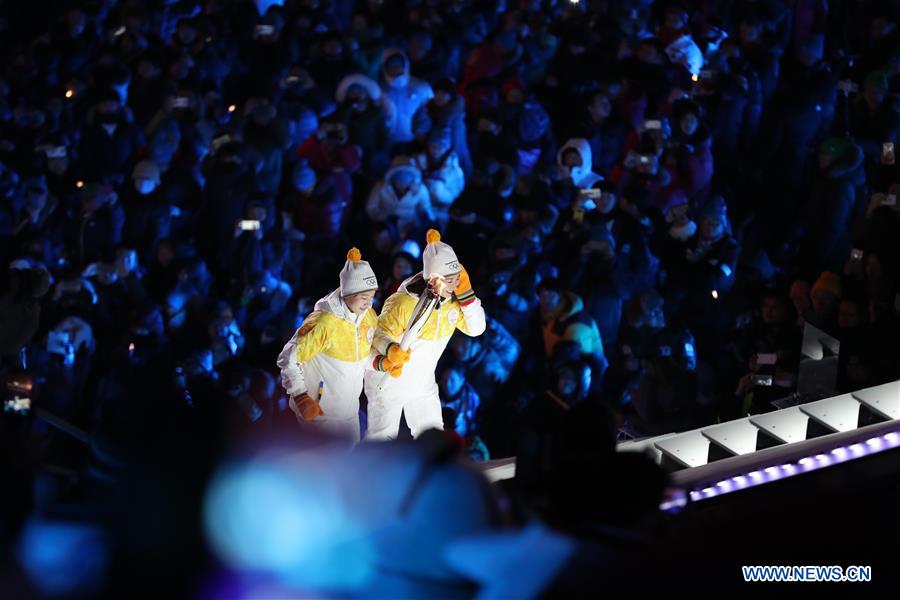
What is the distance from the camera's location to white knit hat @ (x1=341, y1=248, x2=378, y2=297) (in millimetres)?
6238

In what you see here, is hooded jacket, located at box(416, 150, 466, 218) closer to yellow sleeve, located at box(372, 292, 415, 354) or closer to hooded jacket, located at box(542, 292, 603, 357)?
hooded jacket, located at box(542, 292, 603, 357)

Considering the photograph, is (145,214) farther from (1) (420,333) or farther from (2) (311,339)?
(1) (420,333)

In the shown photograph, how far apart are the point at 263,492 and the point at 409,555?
254 millimetres

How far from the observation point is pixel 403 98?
31.6 feet

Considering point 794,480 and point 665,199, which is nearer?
point 794,480

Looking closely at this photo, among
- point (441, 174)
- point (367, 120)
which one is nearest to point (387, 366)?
point (441, 174)

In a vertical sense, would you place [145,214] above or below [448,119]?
below

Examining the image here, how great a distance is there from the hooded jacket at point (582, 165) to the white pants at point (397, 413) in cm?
290

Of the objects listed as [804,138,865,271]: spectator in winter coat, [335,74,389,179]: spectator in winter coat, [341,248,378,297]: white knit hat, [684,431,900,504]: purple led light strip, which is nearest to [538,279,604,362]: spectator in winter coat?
[804,138,865,271]: spectator in winter coat

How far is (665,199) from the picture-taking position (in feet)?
28.1

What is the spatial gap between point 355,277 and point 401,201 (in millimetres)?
2597

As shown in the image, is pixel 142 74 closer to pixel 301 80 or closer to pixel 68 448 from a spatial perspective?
pixel 301 80

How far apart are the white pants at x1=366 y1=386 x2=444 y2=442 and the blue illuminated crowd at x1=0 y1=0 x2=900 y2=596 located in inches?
12.6

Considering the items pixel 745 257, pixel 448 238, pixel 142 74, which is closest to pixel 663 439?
pixel 745 257
